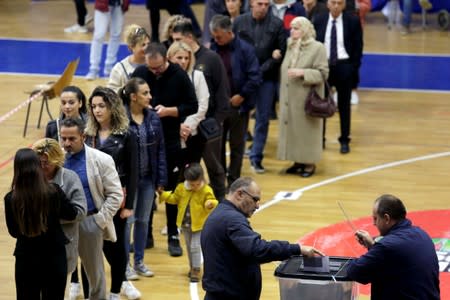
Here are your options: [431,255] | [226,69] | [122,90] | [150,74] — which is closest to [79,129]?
[122,90]

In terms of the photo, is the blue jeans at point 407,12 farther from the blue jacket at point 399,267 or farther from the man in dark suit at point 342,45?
the blue jacket at point 399,267

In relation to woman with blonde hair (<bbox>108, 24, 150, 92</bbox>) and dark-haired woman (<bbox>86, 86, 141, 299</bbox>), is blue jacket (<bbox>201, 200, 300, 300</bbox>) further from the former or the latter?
woman with blonde hair (<bbox>108, 24, 150, 92</bbox>)

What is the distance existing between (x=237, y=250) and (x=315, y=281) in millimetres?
539

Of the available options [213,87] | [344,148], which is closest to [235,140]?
[213,87]

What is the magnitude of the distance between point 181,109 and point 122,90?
0.85 m

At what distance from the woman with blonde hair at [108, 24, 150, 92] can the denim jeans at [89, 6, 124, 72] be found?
6.96 meters

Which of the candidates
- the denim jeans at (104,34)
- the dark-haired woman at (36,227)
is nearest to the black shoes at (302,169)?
the denim jeans at (104,34)

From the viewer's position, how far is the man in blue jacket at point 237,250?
7.40 metres

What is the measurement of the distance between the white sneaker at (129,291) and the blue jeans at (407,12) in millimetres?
13760

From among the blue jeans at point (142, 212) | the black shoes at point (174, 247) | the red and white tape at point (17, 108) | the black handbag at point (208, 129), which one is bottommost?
the black shoes at point (174, 247)

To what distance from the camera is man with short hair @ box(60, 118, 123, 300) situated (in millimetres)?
8586

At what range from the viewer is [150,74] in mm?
10430

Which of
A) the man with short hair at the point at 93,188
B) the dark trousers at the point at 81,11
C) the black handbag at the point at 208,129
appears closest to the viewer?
the man with short hair at the point at 93,188

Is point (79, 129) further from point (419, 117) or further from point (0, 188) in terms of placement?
point (419, 117)
